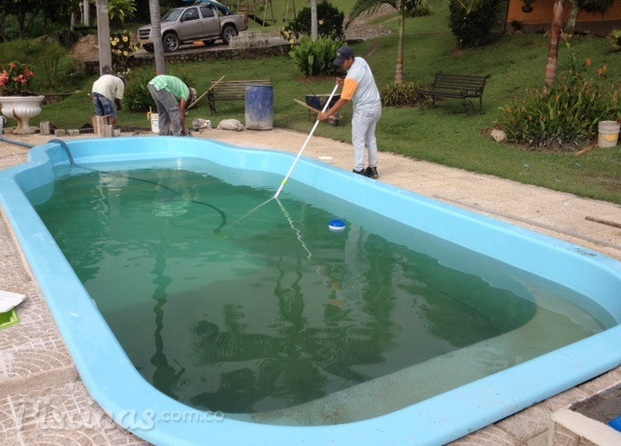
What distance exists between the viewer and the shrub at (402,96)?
560 inches

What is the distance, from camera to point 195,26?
76.2 ft

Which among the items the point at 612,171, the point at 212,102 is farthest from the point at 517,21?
the point at 612,171

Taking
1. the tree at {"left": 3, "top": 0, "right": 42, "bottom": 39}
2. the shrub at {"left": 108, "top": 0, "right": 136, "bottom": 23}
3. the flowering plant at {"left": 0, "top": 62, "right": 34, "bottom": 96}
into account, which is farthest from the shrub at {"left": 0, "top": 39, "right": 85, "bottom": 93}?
the shrub at {"left": 108, "top": 0, "right": 136, "bottom": 23}

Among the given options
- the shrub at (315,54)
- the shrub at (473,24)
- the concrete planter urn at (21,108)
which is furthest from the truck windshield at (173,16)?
the concrete planter urn at (21,108)

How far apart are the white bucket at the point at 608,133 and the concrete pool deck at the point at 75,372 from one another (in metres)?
2.75

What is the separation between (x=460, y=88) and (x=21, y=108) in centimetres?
880

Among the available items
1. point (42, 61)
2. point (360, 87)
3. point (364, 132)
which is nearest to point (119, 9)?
point (42, 61)

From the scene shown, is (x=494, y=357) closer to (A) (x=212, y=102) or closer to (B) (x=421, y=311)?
(B) (x=421, y=311)

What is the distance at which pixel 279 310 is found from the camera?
503 cm

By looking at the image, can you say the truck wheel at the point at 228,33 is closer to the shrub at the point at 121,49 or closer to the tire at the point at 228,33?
the tire at the point at 228,33

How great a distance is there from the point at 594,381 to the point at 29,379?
2959mm

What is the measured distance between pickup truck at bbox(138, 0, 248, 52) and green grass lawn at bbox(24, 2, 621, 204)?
1.99 m

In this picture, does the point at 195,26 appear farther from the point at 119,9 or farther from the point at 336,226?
the point at 336,226

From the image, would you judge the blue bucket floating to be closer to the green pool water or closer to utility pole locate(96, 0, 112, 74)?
the green pool water
